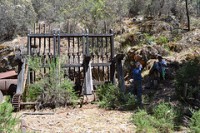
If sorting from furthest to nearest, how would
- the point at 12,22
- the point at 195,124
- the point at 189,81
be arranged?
the point at 12,22 → the point at 189,81 → the point at 195,124

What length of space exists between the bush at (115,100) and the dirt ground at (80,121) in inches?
11.5

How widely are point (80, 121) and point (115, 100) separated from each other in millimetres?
1636

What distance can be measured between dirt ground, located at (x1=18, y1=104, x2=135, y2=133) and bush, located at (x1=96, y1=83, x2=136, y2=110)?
29cm

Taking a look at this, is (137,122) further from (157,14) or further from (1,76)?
(157,14)

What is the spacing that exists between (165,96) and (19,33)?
13.2 metres

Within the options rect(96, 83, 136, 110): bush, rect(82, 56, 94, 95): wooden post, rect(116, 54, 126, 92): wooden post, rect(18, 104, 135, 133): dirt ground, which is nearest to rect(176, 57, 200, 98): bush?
rect(96, 83, 136, 110): bush

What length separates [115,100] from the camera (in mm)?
7891

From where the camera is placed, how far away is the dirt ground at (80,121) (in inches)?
231

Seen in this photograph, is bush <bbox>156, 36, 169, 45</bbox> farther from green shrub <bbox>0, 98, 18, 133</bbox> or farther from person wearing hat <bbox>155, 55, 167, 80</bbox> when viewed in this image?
green shrub <bbox>0, 98, 18, 133</bbox>

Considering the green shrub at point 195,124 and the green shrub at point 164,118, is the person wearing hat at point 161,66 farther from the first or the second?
the green shrub at point 195,124

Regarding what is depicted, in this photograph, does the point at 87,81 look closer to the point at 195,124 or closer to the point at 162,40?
the point at 195,124

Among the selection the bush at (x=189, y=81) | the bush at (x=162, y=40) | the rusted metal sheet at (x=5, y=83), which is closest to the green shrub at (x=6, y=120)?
the bush at (x=189, y=81)

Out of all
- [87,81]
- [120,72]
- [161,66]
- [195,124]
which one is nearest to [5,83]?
[87,81]

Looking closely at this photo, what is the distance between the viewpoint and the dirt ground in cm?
588
